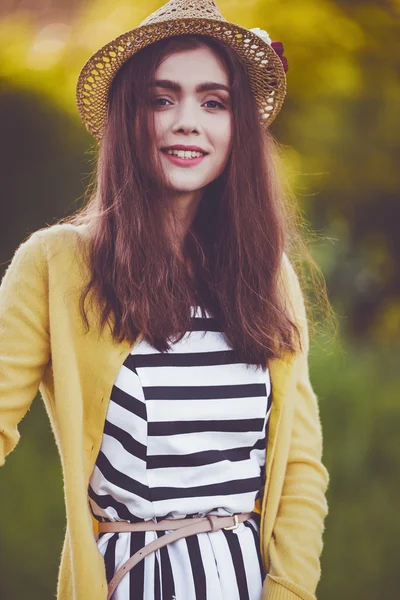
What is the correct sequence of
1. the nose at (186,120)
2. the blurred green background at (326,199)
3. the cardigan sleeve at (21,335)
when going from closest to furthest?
the cardigan sleeve at (21,335) < the nose at (186,120) < the blurred green background at (326,199)

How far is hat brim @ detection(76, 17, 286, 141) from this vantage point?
57.7 inches

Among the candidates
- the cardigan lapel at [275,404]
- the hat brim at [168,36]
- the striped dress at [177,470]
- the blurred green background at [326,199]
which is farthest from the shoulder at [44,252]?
the blurred green background at [326,199]

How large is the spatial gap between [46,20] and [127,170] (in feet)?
7.48

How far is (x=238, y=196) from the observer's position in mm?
1642

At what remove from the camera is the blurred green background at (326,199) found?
288 cm

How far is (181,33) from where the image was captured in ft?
4.88

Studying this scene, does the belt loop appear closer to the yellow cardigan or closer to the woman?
the woman

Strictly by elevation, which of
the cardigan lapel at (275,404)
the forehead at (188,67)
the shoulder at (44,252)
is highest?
the forehead at (188,67)

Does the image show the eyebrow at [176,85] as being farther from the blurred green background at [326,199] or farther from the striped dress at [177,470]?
the blurred green background at [326,199]

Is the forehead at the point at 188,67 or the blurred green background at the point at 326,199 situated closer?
the forehead at the point at 188,67

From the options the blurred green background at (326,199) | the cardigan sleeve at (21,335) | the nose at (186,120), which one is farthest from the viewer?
the blurred green background at (326,199)

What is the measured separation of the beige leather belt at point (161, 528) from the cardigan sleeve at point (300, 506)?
0.15m

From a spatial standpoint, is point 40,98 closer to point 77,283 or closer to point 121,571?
point 77,283

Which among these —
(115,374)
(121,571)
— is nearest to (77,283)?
(115,374)
